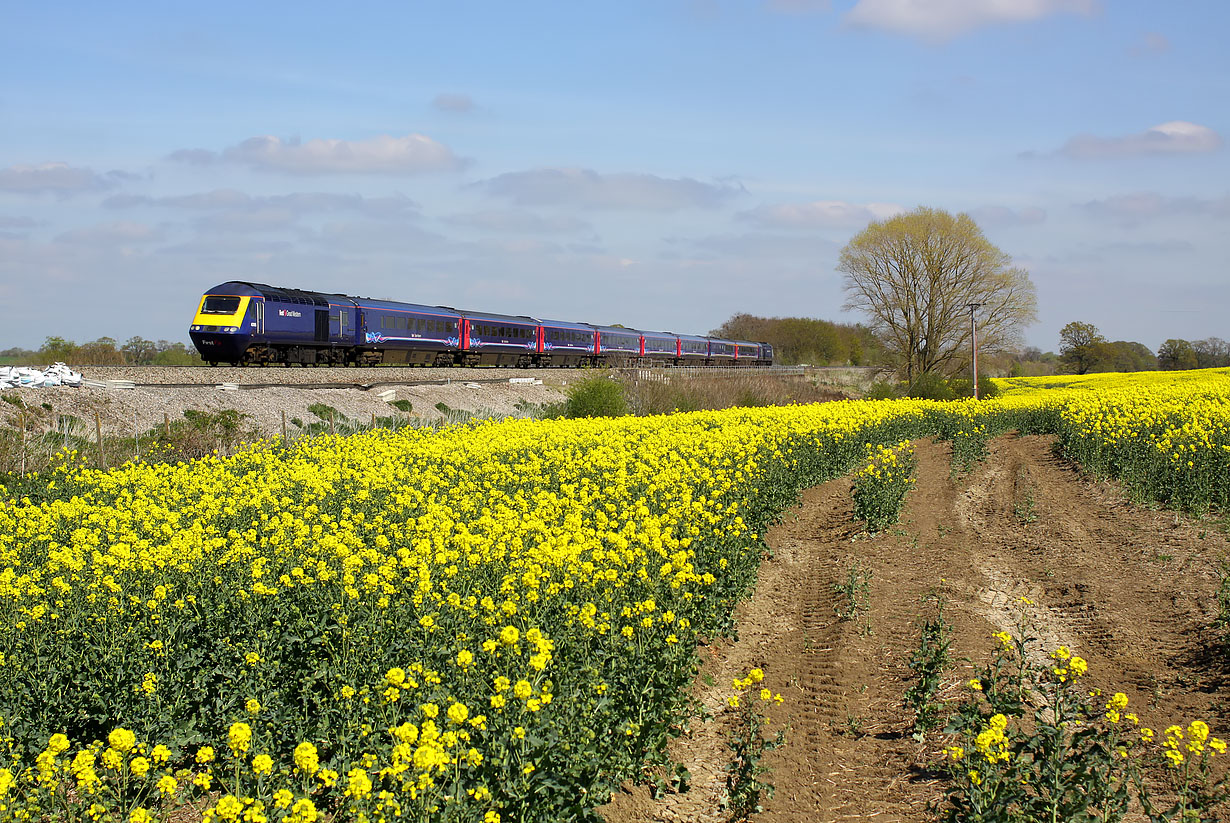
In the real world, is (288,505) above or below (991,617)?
above

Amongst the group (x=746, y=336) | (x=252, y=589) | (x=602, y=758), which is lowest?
(x=602, y=758)

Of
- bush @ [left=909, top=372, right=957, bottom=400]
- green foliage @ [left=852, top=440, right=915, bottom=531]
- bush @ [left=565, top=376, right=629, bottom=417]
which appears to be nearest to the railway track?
bush @ [left=565, top=376, right=629, bottom=417]

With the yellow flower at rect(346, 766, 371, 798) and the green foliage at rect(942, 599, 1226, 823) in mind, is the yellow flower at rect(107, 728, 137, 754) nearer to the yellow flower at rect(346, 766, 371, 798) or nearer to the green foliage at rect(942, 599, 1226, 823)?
the yellow flower at rect(346, 766, 371, 798)

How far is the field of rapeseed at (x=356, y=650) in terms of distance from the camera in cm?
450

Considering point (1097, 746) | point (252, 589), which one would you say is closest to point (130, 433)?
point (252, 589)

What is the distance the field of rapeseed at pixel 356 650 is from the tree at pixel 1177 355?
8303 centimetres

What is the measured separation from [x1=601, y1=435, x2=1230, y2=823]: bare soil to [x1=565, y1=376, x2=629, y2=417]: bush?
1375 cm

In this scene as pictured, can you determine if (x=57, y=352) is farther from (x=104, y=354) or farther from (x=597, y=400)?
(x=597, y=400)

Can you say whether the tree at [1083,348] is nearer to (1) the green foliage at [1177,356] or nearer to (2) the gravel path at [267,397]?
(1) the green foliage at [1177,356]

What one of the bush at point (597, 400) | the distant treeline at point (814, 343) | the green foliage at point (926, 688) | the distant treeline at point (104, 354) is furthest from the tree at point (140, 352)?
the distant treeline at point (814, 343)

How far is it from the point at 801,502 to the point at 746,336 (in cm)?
10090

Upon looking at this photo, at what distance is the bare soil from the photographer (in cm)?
603

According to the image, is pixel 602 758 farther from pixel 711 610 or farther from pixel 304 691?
pixel 711 610

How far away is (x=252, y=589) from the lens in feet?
22.2
